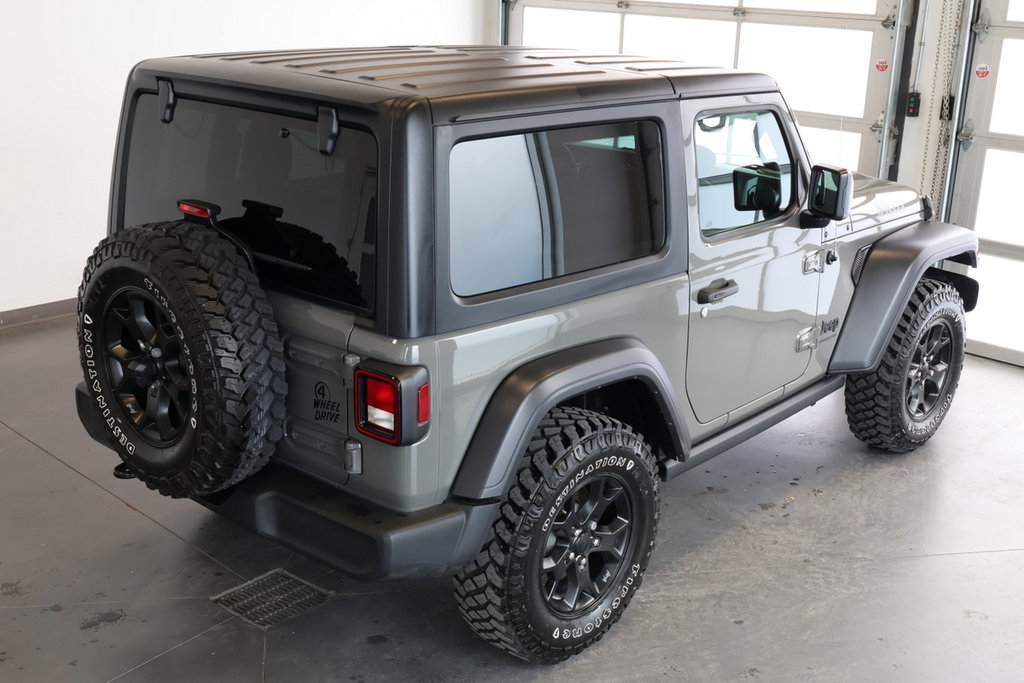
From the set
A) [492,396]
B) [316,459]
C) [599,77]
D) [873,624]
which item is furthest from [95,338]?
[873,624]

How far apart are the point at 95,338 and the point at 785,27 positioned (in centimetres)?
547

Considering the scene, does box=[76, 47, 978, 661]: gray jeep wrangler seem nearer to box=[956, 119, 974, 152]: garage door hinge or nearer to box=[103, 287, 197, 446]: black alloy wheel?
box=[103, 287, 197, 446]: black alloy wheel

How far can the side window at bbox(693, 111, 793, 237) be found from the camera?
3408 mm

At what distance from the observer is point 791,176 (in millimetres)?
3832

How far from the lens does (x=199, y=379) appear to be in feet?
8.76

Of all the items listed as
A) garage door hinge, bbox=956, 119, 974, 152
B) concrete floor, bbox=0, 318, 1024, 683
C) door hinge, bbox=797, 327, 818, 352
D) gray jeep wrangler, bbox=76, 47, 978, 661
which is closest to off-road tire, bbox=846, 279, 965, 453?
concrete floor, bbox=0, 318, 1024, 683

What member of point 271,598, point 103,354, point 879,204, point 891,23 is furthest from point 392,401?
point 891,23

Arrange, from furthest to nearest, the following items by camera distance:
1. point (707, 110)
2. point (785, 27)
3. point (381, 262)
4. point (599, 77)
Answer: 1. point (785, 27)
2. point (707, 110)
3. point (599, 77)
4. point (381, 262)

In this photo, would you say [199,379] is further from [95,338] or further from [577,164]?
[577,164]

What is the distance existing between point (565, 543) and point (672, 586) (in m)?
0.70

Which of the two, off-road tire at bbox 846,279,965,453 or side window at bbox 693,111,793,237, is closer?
side window at bbox 693,111,793,237

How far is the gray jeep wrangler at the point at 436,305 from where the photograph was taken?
2.65 metres

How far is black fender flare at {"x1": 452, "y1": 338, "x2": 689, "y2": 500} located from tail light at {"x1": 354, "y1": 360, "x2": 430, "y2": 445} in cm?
22

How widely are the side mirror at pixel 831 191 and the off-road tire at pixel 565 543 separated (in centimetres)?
116
